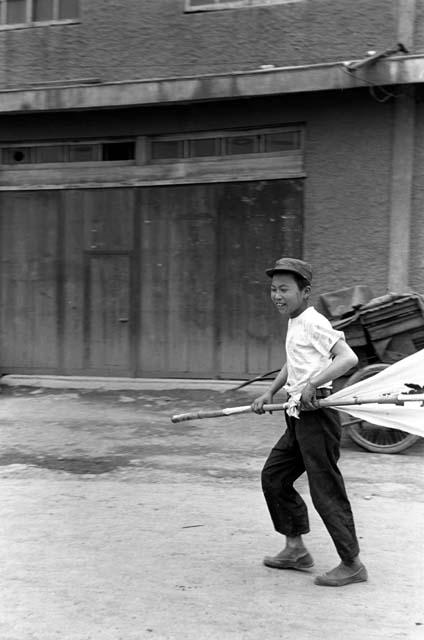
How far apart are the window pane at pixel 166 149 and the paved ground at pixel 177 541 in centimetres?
361

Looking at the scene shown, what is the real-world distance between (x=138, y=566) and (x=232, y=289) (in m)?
5.56

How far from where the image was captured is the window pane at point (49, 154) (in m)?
10.3

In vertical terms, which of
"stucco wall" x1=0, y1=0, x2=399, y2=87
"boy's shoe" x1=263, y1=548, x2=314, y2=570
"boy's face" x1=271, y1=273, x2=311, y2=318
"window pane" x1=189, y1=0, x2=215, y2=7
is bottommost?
"boy's shoe" x1=263, y1=548, x2=314, y2=570

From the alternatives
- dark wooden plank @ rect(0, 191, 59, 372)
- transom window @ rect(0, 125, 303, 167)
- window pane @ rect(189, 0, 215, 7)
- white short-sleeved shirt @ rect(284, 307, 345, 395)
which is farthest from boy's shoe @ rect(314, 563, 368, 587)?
window pane @ rect(189, 0, 215, 7)

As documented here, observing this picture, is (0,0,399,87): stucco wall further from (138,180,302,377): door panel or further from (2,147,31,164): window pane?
(138,180,302,377): door panel

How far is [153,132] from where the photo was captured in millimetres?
9820

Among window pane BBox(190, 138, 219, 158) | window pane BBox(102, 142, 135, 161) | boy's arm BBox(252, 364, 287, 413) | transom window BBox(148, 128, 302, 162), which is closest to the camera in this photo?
boy's arm BBox(252, 364, 287, 413)

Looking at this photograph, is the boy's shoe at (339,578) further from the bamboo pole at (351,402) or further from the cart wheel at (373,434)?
the cart wheel at (373,434)

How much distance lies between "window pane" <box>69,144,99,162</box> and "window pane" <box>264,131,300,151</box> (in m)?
2.30

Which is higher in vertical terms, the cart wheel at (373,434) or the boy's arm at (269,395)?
the boy's arm at (269,395)

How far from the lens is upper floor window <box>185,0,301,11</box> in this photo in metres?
9.27

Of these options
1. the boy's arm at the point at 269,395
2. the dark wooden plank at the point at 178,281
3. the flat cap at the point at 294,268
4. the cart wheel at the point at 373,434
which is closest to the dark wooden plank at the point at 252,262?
the dark wooden plank at the point at 178,281

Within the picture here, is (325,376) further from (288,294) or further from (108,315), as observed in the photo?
(108,315)

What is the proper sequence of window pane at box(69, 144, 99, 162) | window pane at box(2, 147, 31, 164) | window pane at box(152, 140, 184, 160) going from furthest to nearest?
1. window pane at box(2, 147, 31, 164)
2. window pane at box(69, 144, 99, 162)
3. window pane at box(152, 140, 184, 160)
